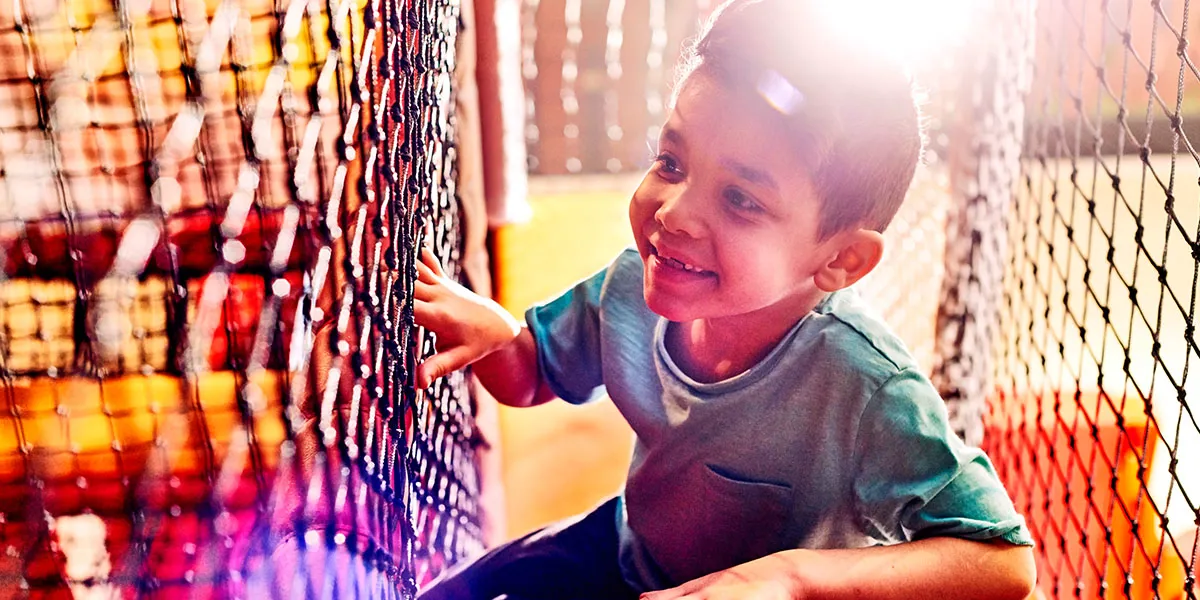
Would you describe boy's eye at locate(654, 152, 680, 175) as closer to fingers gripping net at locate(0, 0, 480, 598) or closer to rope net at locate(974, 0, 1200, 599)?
fingers gripping net at locate(0, 0, 480, 598)

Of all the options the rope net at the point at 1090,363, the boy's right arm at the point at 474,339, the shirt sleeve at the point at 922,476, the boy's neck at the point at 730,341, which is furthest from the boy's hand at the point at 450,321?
the rope net at the point at 1090,363

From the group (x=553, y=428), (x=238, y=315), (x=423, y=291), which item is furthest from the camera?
(x=553, y=428)

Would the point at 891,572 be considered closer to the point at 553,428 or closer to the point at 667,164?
the point at 667,164

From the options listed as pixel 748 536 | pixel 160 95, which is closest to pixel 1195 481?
pixel 748 536

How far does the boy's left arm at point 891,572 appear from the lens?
53 centimetres

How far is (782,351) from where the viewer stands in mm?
596

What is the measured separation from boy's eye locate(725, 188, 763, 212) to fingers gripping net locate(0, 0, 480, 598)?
177mm

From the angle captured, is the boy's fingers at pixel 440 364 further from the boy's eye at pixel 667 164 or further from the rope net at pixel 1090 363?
the rope net at pixel 1090 363

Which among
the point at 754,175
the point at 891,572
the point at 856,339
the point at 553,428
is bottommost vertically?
the point at 553,428

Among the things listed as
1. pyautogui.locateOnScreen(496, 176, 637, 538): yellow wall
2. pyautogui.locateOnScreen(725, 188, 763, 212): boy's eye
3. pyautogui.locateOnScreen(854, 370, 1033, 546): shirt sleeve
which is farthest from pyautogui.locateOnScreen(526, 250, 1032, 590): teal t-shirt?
pyautogui.locateOnScreen(496, 176, 637, 538): yellow wall

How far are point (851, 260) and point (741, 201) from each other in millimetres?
78

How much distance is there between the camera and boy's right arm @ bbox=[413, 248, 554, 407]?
61 cm

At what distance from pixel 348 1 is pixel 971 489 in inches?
15.8

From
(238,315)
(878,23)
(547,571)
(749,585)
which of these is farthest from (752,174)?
(238,315)
